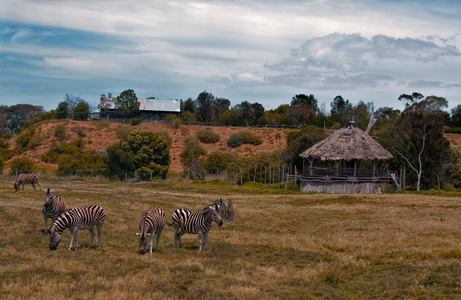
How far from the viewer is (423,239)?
22594mm

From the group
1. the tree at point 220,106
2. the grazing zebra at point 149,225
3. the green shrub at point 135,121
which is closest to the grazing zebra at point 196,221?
the grazing zebra at point 149,225

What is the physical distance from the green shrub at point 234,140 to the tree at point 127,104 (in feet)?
88.4

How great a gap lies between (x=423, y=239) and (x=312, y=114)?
349 ft

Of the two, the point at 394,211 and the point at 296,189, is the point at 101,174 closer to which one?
the point at 296,189

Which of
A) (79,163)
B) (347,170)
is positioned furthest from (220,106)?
(347,170)

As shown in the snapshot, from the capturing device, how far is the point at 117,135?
106 m

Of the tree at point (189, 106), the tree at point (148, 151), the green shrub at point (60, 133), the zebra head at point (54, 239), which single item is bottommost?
the zebra head at point (54, 239)

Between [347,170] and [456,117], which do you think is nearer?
[347,170]

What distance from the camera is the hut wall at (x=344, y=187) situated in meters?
55.4

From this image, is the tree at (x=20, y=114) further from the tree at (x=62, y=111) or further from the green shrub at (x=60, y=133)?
the green shrub at (x=60, y=133)

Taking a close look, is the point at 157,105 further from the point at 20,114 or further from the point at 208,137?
the point at 20,114

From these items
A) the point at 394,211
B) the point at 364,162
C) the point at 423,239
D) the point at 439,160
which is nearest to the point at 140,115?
the point at 364,162

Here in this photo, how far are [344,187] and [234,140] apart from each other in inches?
2063

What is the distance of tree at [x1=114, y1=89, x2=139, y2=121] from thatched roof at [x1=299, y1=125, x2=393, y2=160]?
230 ft
